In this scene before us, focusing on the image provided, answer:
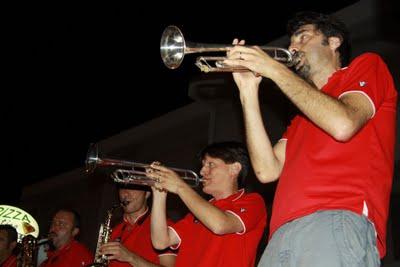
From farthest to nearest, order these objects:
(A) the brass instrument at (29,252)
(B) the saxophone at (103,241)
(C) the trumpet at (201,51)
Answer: (A) the brass instrument at (29,252), (B) the saxophone at (103,241), (C) the trumpet at (201,51)

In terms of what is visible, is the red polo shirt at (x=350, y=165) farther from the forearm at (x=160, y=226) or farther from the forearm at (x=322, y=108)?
the forearm at (x=160, y=226)

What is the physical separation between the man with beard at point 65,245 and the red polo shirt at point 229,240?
2.17 m

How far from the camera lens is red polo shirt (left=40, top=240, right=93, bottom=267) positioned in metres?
5.85

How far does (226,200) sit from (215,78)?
5.32 m

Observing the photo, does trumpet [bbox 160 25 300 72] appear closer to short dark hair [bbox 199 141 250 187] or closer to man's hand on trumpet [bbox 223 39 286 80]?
man's hand on trumpet [bbox 223 39 286 80]

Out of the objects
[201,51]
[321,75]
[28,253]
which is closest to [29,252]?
[28,253]

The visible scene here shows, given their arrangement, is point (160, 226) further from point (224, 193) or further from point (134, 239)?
point (134, 239)

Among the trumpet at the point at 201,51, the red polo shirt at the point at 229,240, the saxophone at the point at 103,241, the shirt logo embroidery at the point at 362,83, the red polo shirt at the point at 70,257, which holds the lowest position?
the red polo shirt at the point at 70,257

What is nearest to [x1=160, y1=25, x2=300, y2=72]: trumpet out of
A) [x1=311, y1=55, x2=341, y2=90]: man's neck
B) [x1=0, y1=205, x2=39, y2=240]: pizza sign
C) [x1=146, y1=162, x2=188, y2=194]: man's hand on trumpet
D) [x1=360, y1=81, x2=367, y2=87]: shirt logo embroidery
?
[x1=311, y1=55, x2=341, y2=90]: man's neck

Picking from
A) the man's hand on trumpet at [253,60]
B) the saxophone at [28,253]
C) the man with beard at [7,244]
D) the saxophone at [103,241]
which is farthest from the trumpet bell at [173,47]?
the man with beard at [7,244]

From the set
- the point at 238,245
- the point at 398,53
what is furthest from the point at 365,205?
the point at 398,53

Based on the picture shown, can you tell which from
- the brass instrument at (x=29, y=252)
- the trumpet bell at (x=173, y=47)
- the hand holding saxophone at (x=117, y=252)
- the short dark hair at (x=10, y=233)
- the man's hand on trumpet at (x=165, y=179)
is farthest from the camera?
the short dark hair at (x=10, y=233)

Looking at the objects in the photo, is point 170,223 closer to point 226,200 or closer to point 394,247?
point 226,200

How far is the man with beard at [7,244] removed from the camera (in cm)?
720
